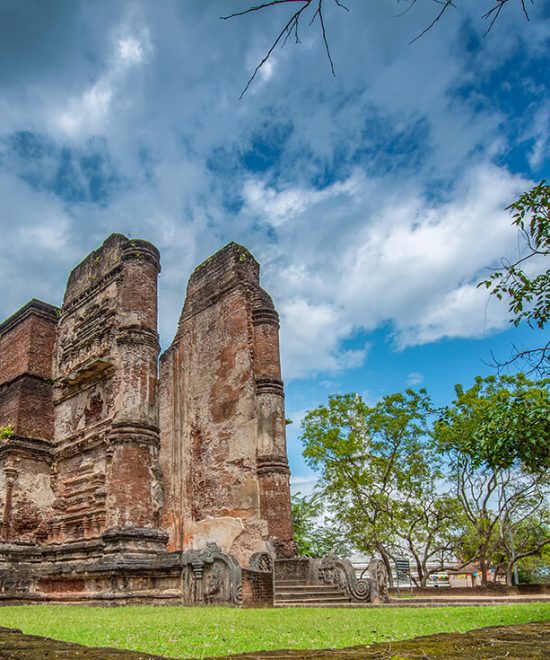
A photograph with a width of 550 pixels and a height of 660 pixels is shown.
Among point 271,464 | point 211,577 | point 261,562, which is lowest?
point 211,577

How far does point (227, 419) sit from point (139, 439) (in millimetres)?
3630

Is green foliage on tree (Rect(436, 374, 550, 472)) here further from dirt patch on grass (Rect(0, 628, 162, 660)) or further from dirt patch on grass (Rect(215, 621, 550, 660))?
dirt patch on grass (Rect(0, 628, 162, 660))

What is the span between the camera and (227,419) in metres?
14.5

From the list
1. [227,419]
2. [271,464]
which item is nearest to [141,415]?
[227,419]

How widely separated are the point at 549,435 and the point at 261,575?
561cm

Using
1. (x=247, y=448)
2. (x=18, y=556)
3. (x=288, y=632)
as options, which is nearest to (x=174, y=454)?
(x=247, y=448)

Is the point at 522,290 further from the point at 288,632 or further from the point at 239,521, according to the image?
the point at 239,521

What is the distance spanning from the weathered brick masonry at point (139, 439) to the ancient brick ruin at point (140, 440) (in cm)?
3

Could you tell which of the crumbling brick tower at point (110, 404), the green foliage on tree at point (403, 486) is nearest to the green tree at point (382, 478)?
the green foliage on tree at point (403, 486)

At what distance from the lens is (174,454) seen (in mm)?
15352

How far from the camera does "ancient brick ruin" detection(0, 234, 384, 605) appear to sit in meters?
10.4

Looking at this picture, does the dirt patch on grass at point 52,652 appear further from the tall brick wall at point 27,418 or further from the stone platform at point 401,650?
the tall brick wall at point 27,418

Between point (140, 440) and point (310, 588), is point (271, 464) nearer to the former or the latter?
point (310, 588)

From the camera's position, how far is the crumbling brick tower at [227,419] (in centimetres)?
1342
